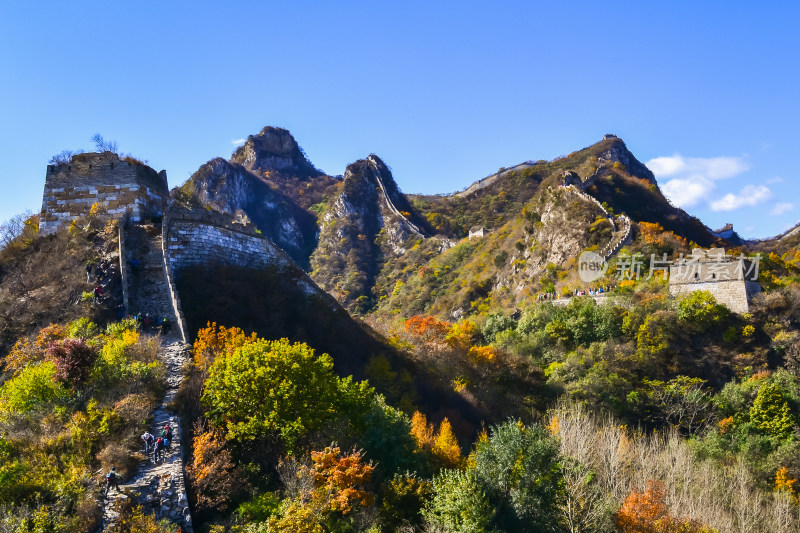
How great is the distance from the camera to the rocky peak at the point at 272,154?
339 ft

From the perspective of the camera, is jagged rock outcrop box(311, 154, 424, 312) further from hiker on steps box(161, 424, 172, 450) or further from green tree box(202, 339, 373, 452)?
hiker on steps box(161, 424, 172, 450)

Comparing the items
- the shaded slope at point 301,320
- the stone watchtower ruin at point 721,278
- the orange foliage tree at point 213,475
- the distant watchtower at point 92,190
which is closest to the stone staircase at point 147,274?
the shaded slope at point 301,320

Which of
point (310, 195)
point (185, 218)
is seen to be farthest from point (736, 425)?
point (310, 195)

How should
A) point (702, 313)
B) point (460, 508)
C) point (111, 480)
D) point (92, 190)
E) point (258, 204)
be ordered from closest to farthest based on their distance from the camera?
point (111, 480) < point (460, 508) < point (92, 190) < point (702, 313) < point (258, 204)

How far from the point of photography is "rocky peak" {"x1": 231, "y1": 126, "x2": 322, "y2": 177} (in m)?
103

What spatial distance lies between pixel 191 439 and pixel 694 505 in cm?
1765

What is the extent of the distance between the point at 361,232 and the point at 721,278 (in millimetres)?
51105

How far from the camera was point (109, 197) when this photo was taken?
25.1 meters

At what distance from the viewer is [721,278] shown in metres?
35.3

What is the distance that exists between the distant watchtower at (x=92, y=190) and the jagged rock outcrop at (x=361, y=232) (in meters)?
39.2

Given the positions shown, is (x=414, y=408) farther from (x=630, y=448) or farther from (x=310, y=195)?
(x=310, y=195)

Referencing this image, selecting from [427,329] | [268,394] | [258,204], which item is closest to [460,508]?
[268,394]

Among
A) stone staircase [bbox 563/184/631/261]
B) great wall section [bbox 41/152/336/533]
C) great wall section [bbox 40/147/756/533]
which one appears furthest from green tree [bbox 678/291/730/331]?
great wall section [bbox 40/147/756/533]

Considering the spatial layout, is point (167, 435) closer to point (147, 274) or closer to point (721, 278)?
point (147, 274)
